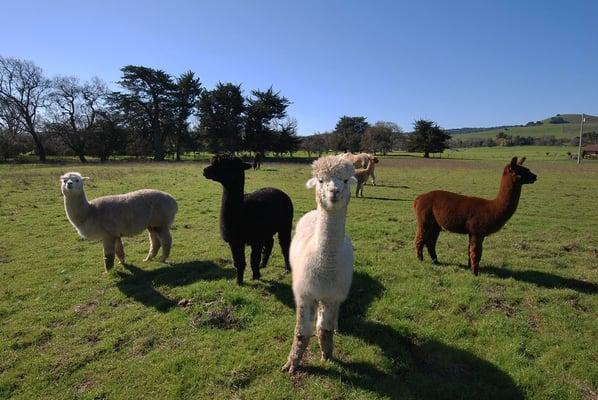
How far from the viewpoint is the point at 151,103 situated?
158ft

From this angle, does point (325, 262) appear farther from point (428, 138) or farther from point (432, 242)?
point (428, 138)

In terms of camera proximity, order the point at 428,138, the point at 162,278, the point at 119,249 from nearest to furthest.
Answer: the point at 162,278, the point at 119,249, the point at 428,138

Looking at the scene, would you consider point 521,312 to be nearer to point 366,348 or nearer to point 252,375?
point 366,348

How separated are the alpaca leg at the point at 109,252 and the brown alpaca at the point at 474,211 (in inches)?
231

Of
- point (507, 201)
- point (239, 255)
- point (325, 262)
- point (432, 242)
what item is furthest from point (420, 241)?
point (325, 262)

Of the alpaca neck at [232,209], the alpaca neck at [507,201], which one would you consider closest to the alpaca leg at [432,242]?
the alpaca neck at [507,201]

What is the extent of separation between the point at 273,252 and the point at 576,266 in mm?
6080

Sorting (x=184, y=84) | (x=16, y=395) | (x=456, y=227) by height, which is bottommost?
(x=16, y=395)

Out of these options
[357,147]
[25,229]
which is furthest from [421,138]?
[25,229]

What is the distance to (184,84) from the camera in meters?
51.2

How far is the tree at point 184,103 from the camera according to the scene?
163 feet

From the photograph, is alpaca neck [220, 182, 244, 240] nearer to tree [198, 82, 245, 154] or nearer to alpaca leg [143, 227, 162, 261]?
alpaca leg [143, 227, 162, 261]

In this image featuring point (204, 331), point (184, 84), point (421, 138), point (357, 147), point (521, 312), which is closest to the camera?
point (204, 331)

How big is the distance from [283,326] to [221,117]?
49.0 meters
